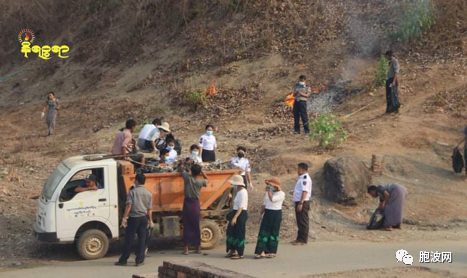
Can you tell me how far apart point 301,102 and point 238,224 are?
7359 mm

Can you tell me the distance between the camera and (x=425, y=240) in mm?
13180

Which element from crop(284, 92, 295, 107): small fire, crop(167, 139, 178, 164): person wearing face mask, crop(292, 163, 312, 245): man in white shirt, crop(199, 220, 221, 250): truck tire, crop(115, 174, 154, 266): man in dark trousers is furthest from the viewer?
crop(284, 92, 295, 107): small fire

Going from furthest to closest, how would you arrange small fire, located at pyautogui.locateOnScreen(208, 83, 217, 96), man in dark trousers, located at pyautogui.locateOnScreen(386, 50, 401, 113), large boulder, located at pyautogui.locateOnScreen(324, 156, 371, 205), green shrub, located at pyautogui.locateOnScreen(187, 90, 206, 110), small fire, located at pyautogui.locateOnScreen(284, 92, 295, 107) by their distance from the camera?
small fire, located at pyautogui.locateOnScreen(208, 83, 217, 96) → green shrub, located at pyautogui.locateOnScreen(187, 90, 206, 110) → small fire, located at pyautogui.locateOnScreen(284, 92, 295, 107) → man in dark trousers, located at pyautogui.locateOnScreen(386, 50, 401, 113) → large boulder, located at pyautogui.locateOnScreen(324, 156, 371, 205)

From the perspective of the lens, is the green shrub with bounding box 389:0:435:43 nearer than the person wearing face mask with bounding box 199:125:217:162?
No

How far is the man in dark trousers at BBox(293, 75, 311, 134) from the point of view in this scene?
61.7 feet

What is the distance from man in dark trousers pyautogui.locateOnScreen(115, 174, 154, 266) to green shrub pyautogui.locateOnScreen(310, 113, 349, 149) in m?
6.19

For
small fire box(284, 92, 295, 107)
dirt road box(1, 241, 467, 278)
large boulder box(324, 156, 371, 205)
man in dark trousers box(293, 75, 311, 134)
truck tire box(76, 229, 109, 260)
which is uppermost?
small fire box(284, 92, 295, 107)

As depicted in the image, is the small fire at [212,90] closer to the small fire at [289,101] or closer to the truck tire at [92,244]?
the small fire at [289,101]

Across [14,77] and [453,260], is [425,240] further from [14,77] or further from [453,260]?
[14,77]

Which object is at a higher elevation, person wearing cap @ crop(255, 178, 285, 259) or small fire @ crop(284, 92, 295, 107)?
small fire @ crop(284, 92, 295, 107)

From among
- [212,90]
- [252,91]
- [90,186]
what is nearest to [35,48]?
[212,90]

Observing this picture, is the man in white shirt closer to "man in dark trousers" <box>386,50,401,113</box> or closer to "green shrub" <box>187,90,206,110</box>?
"man in dark trousers" <box>386,50,401,113</box>

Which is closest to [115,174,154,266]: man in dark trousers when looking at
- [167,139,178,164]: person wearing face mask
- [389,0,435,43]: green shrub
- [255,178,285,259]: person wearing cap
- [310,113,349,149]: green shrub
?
[167,139,178,164]: person wearing face mask

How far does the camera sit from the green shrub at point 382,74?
21188 mm
